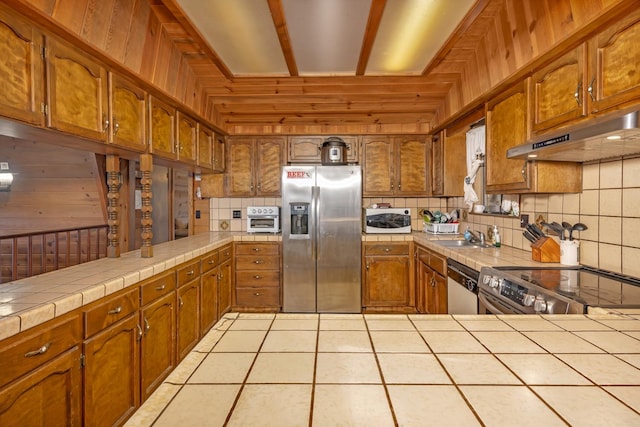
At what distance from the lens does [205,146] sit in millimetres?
3506

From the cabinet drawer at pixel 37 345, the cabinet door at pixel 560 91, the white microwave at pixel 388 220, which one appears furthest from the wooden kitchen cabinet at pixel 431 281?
the cabinet drawer at pixel 37 345

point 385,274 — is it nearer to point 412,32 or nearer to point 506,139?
point 506,139

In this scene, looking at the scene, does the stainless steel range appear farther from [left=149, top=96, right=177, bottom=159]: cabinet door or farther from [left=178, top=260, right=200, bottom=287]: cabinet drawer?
[left=149, top=96, right=177, bottom=159]: cabinet door

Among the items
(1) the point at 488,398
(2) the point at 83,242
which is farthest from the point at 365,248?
(2) the point at 83,242

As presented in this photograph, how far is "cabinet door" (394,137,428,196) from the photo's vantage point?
4020 mm

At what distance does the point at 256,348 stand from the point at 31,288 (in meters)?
1.34

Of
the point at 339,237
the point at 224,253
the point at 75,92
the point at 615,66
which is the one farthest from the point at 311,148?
Result: the point at 615,66

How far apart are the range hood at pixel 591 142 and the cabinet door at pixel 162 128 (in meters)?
2.36

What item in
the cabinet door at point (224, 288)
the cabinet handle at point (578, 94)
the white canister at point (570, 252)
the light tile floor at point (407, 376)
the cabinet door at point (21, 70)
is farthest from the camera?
the cabinet door at point (224, 288)

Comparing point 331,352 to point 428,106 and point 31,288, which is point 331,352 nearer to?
point 31,288

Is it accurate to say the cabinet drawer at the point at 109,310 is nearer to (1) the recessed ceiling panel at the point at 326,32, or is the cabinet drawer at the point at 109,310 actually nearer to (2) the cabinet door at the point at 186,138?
(2) the cabinet door at the point at 186,138

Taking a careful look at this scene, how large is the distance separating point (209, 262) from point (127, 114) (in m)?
1.40

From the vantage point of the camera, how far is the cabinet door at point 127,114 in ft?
6.60

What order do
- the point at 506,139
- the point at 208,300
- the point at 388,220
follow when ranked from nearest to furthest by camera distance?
the point at 506,139
the point at 208,300
the point at 388,220
